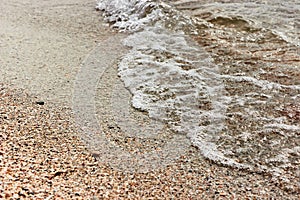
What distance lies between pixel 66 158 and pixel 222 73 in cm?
162

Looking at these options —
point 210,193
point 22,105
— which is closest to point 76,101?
point 22,105

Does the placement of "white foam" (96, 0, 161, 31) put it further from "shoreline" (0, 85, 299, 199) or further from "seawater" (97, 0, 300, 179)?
"shoreline" (0, 85, 299, 199)

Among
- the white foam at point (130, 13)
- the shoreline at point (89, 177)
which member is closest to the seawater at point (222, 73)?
the white foam at point (130, 13)

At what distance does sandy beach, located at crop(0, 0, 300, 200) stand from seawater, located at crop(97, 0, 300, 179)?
16 centimetres

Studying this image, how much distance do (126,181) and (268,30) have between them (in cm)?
280

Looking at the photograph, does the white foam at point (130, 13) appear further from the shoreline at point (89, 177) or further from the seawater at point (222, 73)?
the shoreline at point (89, 177)

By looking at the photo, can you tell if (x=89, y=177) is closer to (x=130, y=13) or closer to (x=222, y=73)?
(x=222, y=73)

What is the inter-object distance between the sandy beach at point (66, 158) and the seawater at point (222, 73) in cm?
16

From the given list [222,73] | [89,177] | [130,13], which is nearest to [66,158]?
[89,177]

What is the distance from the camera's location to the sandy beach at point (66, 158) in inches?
67.0

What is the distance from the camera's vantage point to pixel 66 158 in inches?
74.9

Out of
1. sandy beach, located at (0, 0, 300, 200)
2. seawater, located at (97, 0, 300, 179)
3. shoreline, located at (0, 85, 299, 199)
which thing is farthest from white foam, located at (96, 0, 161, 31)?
shoreline, located at (0, 85, 299, 199)

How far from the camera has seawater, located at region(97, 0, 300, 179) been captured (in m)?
2.15

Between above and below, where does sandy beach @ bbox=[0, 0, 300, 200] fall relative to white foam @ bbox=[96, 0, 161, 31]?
below
